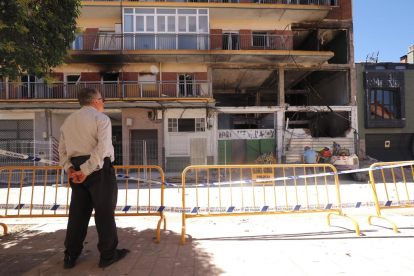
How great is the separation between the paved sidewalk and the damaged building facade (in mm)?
16639

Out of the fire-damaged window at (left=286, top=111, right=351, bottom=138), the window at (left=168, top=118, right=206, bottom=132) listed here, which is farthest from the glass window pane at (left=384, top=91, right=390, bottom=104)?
the window at (left=168, top=118, right=206, bottom=132)

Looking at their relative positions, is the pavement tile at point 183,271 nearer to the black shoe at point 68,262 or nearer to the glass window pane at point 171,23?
the black shoe at point 68,262

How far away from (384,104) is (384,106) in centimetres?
15

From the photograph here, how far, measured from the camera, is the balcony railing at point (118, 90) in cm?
1616

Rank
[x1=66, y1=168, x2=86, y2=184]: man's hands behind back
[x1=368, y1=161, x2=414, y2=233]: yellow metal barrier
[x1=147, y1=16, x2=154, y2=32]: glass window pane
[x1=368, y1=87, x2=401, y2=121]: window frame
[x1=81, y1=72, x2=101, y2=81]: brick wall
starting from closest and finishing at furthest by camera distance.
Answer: [x1=66, y1=168, x2=86, y2=184]: man's hands behind back, [x1=368, y1=161, x2=414, y2=233]: yellow metal barrier, [x1=147, y1=16, x2=154, y2=32]: glass window pane, [x1=81, y1=72, x2=101, y2=81]: brick wall, [x1=368, y1=87, x2=401, y2=121]: window frame

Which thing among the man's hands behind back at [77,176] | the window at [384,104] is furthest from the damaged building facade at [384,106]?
the man's hands behind back at [77,176]

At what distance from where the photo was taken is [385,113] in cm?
1869

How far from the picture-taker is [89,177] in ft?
8.68

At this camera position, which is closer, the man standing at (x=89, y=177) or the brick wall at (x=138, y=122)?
the man standing at (x=89, y=177)

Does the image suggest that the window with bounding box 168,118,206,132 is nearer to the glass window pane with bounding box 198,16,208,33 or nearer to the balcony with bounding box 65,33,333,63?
the balcony with bounding box 65,33,333,63

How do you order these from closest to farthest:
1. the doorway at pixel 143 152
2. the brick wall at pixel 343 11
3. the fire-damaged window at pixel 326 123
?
1. the doorway at pixel 143 152
2. the fire-damaged window at pixel 326 123
3. the brick wall at pixel 343 11

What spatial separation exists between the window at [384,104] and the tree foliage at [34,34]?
19968 mm

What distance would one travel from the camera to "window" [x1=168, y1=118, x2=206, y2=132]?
16469 mm

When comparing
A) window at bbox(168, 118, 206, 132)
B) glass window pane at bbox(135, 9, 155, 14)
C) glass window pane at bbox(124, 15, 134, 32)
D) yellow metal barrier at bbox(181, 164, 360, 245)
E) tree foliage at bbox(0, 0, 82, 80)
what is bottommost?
yellow metal barrier at bbox(181, 164, 360, 245)
